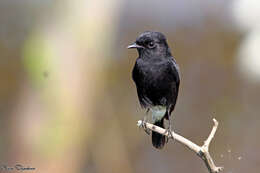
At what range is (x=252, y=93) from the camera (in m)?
9.53

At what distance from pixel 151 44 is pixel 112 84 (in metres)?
4.45

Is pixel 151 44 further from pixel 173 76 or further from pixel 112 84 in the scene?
pixel 112 84

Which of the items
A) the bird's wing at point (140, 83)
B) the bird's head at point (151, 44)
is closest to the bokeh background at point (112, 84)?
the bird's wing at point (140, 83)

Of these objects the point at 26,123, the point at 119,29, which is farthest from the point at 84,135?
the point at 119,29

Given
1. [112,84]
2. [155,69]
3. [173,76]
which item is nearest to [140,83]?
[155,69]

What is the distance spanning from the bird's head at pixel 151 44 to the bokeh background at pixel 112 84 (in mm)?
3597

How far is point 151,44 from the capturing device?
4.96 metres

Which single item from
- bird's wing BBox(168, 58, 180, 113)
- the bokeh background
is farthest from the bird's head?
the bokeh background

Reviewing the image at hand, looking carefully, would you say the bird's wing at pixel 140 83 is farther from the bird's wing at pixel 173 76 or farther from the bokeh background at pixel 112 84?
the bokeh background at pixel 112 84

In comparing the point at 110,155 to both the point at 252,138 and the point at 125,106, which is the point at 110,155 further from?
the point at 252,138

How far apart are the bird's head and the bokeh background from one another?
360cm

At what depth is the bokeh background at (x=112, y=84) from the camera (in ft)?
27.8

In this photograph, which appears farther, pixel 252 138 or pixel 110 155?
pixel 252 138

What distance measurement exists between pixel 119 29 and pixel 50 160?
2.57m
